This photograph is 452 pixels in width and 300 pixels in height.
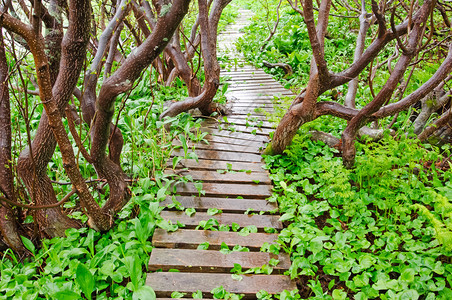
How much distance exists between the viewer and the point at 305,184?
3.53m

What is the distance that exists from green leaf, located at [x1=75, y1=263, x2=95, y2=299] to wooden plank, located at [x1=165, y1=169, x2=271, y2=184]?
1591 mm

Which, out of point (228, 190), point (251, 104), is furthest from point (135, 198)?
point (251, 104)

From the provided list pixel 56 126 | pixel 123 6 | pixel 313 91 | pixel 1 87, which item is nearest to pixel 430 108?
pixel 313 91

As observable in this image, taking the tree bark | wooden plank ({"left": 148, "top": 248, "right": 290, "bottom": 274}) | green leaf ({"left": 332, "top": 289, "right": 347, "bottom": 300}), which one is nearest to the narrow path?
wooden plank ({"left": 148, "top": 248, "right": 290, "bottom": 274})

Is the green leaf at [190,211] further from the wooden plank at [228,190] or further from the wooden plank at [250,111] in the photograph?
the wooden plank at [250,111]

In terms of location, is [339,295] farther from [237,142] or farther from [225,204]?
[237,142]

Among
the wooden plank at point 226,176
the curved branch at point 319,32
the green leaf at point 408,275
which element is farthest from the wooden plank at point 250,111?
the green leaf at point 408,275

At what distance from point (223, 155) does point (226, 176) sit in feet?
1.68

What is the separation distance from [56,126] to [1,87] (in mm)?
947

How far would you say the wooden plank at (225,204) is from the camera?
3.24 metres

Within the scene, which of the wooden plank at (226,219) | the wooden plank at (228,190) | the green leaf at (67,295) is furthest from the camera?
the wooden plank at (228,190)

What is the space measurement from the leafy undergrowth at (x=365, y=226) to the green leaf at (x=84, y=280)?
1.52 meters

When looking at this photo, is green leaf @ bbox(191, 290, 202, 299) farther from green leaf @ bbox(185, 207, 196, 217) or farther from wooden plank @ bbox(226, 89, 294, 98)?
wooden plank @ bbox(226, 89, 294, 98)

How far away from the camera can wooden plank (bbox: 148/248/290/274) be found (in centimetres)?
255
